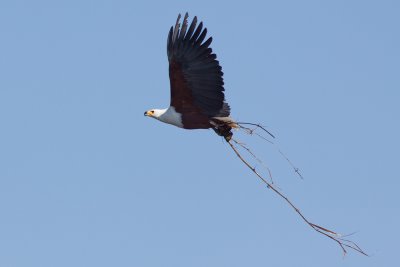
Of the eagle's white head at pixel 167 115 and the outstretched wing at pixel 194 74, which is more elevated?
the outstretched wing at pixel 194 74

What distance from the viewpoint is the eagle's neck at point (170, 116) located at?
430 inches

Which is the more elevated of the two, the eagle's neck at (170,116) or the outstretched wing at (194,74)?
the outstretched wing at (194,74)

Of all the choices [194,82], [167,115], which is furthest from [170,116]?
[194,82]

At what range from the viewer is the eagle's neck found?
1092 centimetres

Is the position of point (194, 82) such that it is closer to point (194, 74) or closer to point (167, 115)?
point (194, 74)

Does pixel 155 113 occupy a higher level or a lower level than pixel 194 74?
lower

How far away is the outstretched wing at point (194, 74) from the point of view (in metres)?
10.8

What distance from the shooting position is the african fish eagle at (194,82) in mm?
10812

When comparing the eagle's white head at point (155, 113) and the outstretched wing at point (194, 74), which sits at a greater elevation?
the outstretched wing at point (194, 74)

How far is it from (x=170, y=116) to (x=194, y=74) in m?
0.80

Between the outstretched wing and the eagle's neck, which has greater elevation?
the outstretched wing

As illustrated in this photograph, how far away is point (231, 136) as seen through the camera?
34.3 feet

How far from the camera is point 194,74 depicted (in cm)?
1084

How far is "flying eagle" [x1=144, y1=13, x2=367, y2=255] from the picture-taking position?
10805 mm
